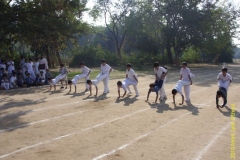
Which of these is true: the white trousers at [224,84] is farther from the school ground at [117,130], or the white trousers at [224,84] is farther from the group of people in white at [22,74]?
the group of people in white at [22,74]

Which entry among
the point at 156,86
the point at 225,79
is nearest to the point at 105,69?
the point at 156,86

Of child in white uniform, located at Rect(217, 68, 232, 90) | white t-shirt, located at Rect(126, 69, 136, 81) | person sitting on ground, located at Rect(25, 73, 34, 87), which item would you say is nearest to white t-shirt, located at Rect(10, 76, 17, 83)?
person sitting on ground, located at Rect(25, 73, 34, 87)

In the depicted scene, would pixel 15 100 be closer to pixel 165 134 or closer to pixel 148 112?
pixel 148 112

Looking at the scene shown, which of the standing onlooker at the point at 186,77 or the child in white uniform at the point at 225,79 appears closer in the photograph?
the child in white uniform at the point at 225,79

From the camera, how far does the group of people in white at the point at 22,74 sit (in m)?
15.7

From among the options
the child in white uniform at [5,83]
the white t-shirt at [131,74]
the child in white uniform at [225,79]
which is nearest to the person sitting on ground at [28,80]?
the child in white uniform at [5,83]

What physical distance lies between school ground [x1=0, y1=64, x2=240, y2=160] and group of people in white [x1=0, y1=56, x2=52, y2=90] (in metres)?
4.62

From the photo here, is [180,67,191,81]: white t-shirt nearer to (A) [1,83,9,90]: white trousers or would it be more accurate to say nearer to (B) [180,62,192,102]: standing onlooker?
(B) [180,62,192,102]: standing onlooker

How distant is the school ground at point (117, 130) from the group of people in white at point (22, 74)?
15.2ft

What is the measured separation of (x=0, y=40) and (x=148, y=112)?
39.5 ft

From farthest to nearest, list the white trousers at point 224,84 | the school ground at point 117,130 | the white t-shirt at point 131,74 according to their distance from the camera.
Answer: the white t-shirt at point 131,74, the white trousers at point 224,84, the school ground at point 117,130

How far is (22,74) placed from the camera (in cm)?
1731

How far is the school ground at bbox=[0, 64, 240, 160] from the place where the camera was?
549 cm

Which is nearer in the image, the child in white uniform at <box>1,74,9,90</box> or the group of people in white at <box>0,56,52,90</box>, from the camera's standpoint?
the child in white uniform at <box>1,74,9,90</box>
